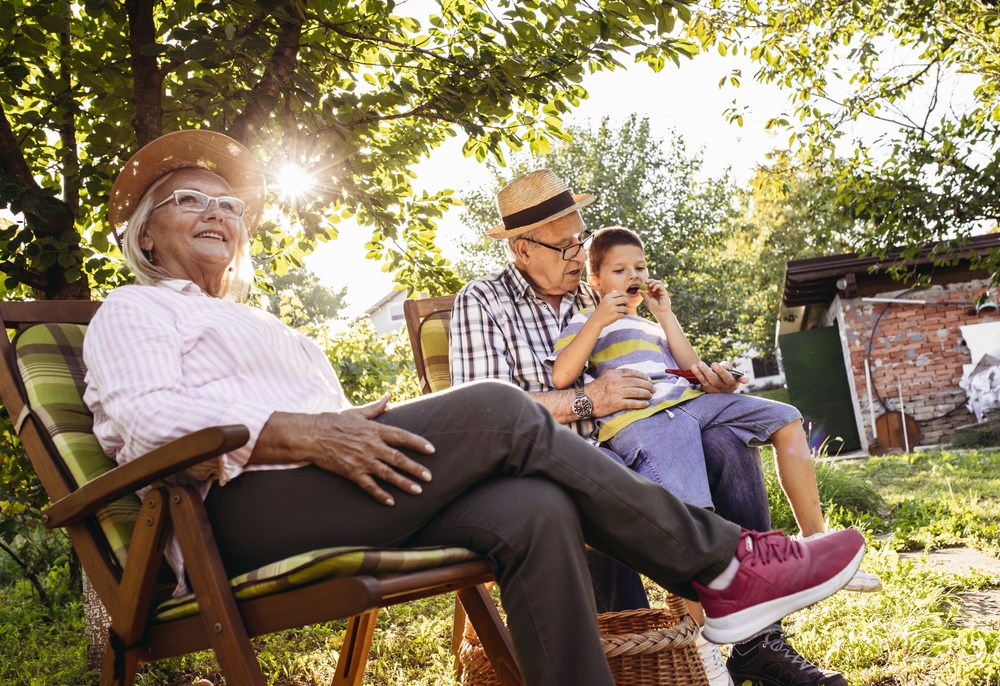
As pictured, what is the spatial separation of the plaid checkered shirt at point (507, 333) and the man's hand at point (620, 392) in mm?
148

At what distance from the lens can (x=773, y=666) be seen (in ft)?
7.66

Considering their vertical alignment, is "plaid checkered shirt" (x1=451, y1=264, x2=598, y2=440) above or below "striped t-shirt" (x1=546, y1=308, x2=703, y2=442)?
above

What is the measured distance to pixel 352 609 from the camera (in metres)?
1.41

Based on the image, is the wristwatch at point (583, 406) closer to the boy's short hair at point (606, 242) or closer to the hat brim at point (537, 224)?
the boy's short hair at point (606, 242)

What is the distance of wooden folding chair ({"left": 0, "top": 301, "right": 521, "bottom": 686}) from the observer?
1470 mm

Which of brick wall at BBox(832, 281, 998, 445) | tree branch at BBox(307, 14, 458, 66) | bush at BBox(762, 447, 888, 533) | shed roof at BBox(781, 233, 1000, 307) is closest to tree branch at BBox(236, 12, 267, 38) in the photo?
tree branch at BBox(307, 14, 458, 66)

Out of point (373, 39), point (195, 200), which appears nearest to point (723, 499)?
point (195, 200)

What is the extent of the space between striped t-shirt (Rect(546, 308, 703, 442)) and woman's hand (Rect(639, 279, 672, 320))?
0.06m

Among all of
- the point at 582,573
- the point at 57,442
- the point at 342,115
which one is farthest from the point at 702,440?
the point at 342,115

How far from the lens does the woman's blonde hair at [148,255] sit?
2.28m

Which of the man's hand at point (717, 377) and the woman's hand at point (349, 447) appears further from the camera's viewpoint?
the man's hand at point (717, 377)

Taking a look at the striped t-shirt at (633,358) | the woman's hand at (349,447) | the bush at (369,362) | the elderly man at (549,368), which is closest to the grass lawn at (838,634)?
the elderly man at (549,368)

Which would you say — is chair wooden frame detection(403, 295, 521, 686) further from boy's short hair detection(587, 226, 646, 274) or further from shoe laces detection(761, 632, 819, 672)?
shoe laces detection(761, 632, 819, 672)

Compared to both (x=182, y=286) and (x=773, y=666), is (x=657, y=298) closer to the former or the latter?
(x=773, y=666)
